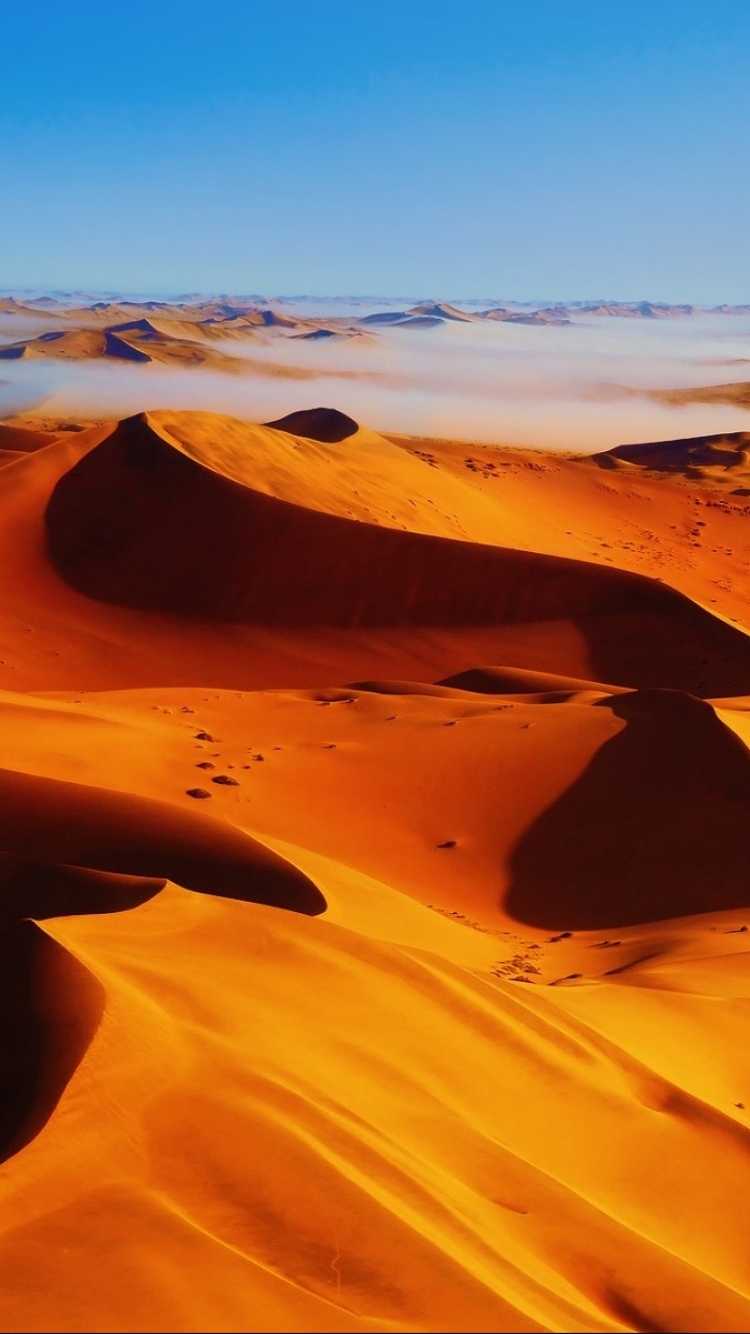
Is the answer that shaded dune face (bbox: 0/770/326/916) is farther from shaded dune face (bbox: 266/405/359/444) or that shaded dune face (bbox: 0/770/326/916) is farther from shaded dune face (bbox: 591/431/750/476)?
shaded dune face (bbox: 591/431/750/476)

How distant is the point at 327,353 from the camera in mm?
125250

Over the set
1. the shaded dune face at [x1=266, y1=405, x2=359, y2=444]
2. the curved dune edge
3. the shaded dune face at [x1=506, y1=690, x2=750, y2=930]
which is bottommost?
the shaded dune face at [x1=506, y1=690, x2=750, y2=930]

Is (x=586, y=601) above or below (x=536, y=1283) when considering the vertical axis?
below

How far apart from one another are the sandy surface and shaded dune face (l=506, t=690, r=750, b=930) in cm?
3

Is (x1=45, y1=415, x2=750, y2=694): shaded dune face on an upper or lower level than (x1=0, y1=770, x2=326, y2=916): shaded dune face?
lower

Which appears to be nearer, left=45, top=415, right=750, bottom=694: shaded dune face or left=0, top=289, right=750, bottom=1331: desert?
left=0, top=289, right=750, bottom=1331: desert

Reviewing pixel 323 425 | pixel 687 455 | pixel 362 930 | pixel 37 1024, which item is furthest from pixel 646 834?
pixel 687 455

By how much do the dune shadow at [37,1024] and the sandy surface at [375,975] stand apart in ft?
0.07

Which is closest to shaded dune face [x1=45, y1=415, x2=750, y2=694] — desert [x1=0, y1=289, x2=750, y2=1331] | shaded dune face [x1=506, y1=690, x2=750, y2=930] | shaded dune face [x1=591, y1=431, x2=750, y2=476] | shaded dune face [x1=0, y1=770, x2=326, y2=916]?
desert [x1=0, y1=289, x2=750, y2=1331]

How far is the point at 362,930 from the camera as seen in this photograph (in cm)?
798

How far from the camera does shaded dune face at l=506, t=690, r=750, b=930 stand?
417 inches

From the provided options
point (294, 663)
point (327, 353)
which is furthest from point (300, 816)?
point (327, 353)

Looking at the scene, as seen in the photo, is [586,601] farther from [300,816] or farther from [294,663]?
[300,816]

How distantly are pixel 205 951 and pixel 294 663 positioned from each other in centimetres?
1495
